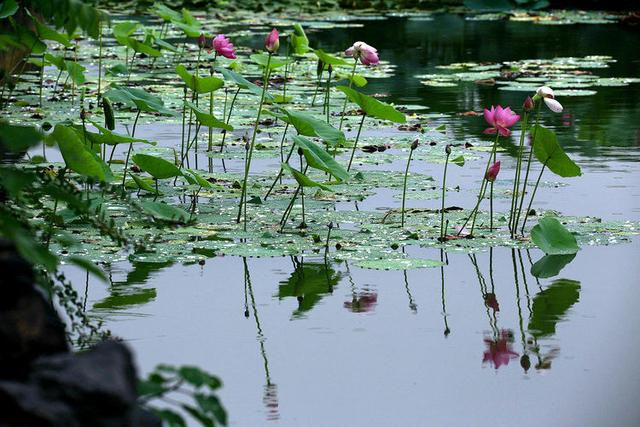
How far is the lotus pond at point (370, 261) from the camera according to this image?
2.43 m

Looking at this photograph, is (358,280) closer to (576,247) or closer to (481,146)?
(576,247)

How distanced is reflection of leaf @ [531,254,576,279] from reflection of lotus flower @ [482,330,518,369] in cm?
55

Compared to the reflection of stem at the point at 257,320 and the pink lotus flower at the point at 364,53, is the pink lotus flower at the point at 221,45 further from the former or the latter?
the reflection of stem at the point at 257,320

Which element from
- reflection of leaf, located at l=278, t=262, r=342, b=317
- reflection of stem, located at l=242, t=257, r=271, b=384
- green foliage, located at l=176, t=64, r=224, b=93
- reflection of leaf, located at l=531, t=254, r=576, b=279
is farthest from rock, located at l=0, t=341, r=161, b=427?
green foliage, located at l=176, t=64, r=224, b=93

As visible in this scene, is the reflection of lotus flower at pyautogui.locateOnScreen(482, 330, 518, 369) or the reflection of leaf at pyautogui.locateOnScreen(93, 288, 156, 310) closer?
the reflection of lotus flower at pyautogui.locateOnScreen(482, 330, 518, 369)

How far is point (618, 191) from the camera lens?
424cm

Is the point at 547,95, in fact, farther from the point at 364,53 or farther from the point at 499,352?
the point at 499,352

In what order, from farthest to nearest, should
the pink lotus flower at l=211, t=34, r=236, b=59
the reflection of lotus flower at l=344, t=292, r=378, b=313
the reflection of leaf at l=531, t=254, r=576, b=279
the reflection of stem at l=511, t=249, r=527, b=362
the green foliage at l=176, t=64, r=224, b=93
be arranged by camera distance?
1. the pink lotus flower at l=211, t=34, r=236, b=59
2. the green foliage at l=176, t=64, r=224, b=93
3. the reflection of leaf at l=531, t=254, r=576, b=279
4. the reflection of lotus flower at l=344, t=292, r=378, b=313
5. the reflection of stem at l=511, t=249, r=527, b=362

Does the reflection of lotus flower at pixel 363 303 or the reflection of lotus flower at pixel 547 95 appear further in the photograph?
the reflection of lotus flower at pixel 547 95

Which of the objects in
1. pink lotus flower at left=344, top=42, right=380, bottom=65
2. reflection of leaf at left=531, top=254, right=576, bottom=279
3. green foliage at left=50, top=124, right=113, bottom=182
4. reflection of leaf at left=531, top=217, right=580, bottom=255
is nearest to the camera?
green foliage at left=50, top=124, right=113, bottom=182

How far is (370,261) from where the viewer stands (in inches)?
131

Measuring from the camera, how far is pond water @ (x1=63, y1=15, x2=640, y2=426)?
2.34 metres

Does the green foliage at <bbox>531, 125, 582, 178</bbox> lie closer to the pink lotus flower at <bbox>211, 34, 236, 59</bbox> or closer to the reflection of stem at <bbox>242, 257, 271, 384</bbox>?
the reflection of stem at <bbox>242, 257, 271, 384</bbox>

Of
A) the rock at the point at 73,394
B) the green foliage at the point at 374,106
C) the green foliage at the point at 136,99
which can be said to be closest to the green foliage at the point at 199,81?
the green foliage at the point at 136,99
